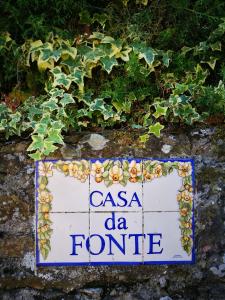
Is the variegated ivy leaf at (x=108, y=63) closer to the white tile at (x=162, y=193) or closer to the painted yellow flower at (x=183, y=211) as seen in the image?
the white tile at (x=162, y=193)

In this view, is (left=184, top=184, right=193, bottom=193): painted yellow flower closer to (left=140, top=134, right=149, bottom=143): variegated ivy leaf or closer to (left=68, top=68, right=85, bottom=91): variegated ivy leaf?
(left=140, top=134, right=149, bottom=143): variegated ivy leaf

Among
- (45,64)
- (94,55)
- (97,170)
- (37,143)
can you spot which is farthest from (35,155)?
(94,55)

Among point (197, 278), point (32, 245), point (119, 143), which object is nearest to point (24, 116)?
point (119, 143)

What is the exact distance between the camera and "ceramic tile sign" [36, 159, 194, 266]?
8.57 feet

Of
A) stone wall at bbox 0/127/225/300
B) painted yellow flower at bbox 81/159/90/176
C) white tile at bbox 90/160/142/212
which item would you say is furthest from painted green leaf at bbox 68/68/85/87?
white tile at bbox 90/160/142/212

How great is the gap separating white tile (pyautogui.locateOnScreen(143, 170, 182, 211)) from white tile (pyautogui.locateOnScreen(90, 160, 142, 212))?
45mm

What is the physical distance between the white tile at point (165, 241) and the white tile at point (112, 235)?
2.5 inches

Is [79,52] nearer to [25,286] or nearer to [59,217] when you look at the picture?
[59,217]

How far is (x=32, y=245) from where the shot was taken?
262 centimetres

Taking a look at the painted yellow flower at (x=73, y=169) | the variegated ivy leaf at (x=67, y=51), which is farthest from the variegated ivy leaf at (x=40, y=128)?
the variegated ivy leaf at (x=67, y=51)

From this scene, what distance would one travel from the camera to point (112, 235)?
2.62 metres

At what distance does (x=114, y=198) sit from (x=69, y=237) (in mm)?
337

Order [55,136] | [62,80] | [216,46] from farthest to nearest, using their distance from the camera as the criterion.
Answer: [216,46] → [62,80] → [55,136]

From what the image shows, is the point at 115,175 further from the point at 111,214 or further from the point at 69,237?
the point at 69,237
